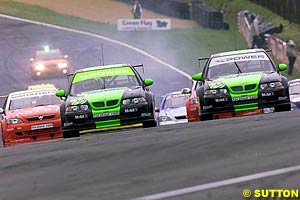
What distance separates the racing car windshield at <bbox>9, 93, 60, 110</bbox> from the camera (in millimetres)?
17953

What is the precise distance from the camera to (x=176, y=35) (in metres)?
46.7

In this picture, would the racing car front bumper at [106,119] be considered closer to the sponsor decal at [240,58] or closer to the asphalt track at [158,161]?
the asphalt track at [158,161]

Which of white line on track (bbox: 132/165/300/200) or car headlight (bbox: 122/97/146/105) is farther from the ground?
car headlight (bbox: 122/97/146/105)

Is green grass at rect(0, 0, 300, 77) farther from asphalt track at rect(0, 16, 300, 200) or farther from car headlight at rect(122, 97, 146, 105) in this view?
asphalt track at rect(0, 16, 300, 200)

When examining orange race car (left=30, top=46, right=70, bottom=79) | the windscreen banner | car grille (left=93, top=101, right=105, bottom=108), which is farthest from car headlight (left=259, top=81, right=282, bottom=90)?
the windscreen banner

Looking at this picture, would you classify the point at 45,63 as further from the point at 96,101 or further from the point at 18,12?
the point at 96,101

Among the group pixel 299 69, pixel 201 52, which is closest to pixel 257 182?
pixel 299 69

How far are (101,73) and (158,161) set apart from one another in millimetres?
6789

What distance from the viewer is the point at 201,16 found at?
4856 cm

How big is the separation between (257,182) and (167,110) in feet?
40.0

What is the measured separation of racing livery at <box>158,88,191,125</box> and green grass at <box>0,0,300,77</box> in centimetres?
1647

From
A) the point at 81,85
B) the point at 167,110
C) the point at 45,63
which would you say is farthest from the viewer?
the point at 45,63

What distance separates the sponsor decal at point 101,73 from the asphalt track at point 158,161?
280 centimetres

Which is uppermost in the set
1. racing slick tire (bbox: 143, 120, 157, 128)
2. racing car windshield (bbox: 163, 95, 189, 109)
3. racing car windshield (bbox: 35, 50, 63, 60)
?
racing car windshield (bbox: 35, 50, 63, 60)
